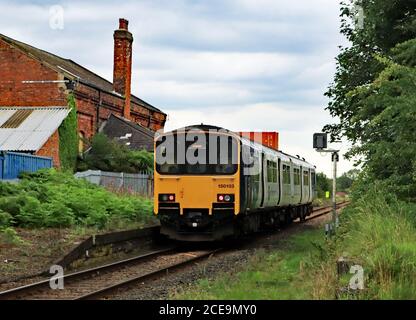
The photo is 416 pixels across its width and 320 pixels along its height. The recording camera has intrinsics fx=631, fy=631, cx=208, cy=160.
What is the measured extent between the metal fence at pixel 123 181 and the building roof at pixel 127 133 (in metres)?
4.51

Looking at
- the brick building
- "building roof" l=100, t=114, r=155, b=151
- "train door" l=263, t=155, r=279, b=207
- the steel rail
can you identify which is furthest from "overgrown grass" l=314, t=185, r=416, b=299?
"building roof" l=100, t=114, r=155, b=151

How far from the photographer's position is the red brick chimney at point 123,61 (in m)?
39.3

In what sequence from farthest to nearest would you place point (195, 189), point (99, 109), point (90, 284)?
point (99, 109) < point (195, 189) < point (90, 284)

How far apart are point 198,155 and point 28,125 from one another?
17478 millimetres

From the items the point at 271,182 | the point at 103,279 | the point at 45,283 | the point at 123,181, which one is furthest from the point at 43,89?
the point at 45,283

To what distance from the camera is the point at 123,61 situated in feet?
132

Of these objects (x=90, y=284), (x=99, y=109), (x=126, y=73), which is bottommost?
(x=90, y=284)

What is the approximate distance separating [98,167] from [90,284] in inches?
850

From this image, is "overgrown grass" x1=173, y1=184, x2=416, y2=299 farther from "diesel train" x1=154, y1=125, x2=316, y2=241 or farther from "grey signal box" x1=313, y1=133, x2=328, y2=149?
"grey signal box" x1=313, y1=133, x2=328, y2=149

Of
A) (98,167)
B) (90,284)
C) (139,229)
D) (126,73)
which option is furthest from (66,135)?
(90,284)

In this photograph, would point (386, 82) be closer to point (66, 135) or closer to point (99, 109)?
point (66, 135)

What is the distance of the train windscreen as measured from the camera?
16.2 metres

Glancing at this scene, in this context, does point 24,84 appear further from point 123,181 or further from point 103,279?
point 103,279
